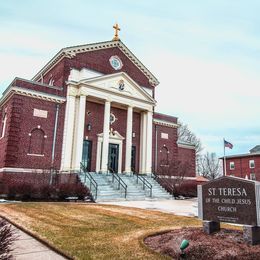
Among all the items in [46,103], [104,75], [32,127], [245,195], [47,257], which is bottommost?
[47,257]

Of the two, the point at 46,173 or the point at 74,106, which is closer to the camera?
the point at 46,173

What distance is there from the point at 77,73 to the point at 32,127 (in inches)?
250

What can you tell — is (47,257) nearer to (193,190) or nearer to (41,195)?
(41,195)

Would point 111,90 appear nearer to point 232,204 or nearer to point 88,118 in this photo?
point 88,118

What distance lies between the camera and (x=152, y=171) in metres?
27.8

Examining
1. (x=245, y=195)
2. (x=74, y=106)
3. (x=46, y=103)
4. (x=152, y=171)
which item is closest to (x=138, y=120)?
(x=152, y=171)

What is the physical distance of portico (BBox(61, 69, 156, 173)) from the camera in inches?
890

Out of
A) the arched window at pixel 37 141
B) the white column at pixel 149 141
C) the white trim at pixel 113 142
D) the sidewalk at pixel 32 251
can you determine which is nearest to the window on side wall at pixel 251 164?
the white column at pixel 149 141

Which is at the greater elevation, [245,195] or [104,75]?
[104,75]

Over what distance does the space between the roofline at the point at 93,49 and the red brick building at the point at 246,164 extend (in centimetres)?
3078

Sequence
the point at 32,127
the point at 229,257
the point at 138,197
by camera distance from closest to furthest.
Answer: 1. the point at 229,257
2. the point at 138,197
3. the point at 32,127

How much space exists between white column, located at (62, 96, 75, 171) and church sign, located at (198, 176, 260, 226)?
16.8 m

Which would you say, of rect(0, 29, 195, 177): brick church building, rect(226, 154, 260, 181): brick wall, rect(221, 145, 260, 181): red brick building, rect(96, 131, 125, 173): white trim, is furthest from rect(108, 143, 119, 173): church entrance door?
rect(226, 154, 260, 181): brick wall

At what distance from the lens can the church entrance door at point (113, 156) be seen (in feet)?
83.9
